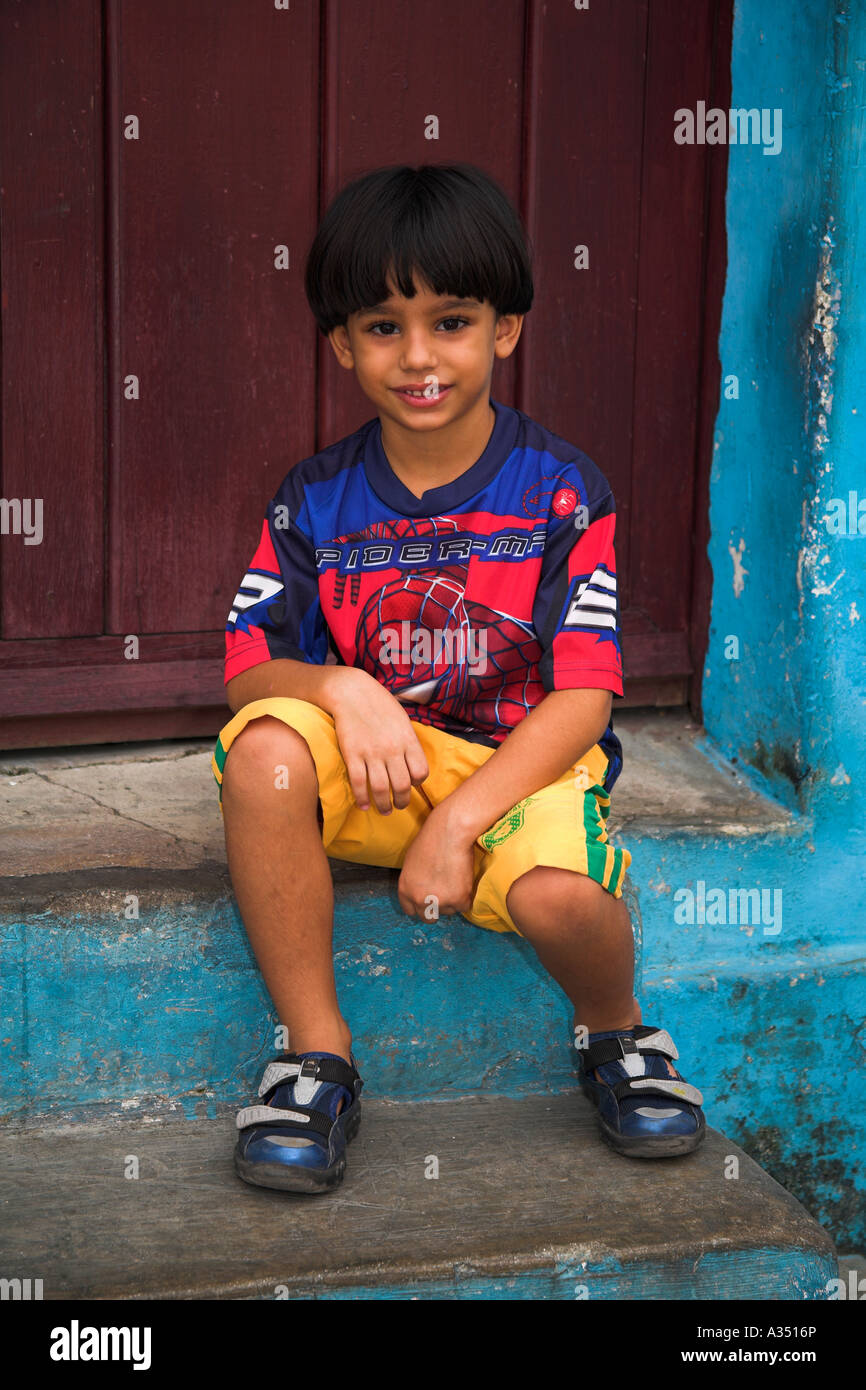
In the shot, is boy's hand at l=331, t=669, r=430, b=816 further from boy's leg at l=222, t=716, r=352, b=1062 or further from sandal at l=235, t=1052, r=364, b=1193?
sandal at l=235, t=1052, r=364, b=1193

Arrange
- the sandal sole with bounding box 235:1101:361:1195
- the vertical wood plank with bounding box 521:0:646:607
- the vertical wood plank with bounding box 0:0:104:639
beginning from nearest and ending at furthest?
the sandal sole with bounding box 235:1101:361:1195 → the vertical wood plank with bounding box 0:0:104:639 → the vertical wood plank with bounding box 521:0:646:607

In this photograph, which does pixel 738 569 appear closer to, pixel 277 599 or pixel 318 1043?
pixel 277 599

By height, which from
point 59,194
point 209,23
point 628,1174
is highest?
point 209,23

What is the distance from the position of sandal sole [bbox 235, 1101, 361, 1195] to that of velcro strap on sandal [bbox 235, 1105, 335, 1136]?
0.05m

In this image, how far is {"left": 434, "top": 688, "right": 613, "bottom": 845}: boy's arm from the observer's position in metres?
2.03

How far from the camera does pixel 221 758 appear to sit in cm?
209

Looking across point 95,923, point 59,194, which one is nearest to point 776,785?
point 95,923

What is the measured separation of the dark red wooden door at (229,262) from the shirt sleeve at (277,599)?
0.57 m

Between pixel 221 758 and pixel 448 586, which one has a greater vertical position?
pixel 448 586

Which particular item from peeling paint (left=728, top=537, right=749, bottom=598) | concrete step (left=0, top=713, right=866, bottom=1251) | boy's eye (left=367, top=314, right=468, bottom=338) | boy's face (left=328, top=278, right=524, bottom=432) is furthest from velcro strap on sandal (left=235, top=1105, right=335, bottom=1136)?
peeling paint (left=728, top=537, right=749, bottom=598)

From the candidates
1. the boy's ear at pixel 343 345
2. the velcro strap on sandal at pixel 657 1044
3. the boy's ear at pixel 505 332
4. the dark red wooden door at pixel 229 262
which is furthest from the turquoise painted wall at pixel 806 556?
the boy's ear at pixel 343 345

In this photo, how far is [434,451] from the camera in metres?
2.17

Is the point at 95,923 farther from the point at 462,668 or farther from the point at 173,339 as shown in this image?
the point at 173,339

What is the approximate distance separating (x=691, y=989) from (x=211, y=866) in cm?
85
